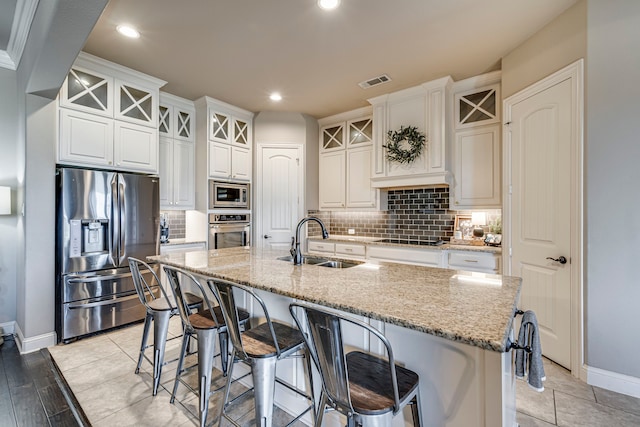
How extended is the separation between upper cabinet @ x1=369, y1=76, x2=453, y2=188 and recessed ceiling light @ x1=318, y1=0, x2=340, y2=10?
5.62 ft

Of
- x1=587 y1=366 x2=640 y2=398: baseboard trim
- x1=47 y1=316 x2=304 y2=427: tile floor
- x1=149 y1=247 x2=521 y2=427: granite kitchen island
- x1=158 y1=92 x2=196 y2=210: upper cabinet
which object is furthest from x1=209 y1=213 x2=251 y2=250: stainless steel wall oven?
x1=587 y1=366 x2=640 y2=398: baseboard trim

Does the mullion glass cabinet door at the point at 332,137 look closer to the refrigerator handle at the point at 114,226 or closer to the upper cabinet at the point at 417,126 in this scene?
the upper cabinet at the point at 417,126

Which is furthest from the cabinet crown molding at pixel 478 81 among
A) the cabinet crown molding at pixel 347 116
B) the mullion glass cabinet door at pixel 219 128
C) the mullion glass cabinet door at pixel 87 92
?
the mullion glass cabinet door at pixel 87 92

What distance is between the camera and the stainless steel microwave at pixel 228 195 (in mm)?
3936

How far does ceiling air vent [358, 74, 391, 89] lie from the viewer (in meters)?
3.33

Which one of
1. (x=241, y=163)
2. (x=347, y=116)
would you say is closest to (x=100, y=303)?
(x=241, y=163)

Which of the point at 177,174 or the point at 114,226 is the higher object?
the point at 177,174

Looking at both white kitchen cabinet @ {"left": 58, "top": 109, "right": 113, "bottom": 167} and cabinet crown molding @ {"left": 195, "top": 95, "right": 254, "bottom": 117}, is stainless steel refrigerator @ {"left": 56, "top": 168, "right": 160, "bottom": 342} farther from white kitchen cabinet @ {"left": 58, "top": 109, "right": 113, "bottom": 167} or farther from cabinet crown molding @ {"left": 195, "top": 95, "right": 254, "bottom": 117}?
cabinet crown molding @ {"left": 195, "top": 95, "right": 254, "bottom": 117}

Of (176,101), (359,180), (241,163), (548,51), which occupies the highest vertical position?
(176,101)

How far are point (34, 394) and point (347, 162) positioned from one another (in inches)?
154

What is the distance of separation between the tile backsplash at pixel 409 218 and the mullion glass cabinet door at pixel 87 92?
9.41ft

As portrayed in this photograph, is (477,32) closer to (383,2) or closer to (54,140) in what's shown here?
(383,2)

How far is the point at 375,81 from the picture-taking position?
344 centimetres

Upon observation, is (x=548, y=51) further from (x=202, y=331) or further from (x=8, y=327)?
(x=8, y=327)
